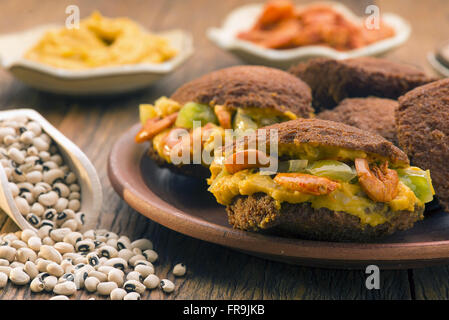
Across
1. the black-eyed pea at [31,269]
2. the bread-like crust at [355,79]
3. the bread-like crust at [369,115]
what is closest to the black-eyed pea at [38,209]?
the black-eyed pea at [31,269]

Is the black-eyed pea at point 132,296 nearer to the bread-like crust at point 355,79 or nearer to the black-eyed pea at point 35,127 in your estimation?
the black-eyed pea at point 35,127

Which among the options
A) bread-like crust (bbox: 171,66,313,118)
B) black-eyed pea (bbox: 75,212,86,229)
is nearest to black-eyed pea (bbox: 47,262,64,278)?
black-eyed pea (bbox: 75,212,86,229)

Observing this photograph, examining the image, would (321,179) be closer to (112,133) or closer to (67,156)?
(67,156)

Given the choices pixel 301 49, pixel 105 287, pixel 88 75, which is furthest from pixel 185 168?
pixel 301 49

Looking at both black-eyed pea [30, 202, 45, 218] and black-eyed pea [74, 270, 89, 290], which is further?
black-eyed pea [30, 202, 45, 218]

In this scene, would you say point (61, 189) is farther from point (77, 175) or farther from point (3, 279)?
point (3, 279)

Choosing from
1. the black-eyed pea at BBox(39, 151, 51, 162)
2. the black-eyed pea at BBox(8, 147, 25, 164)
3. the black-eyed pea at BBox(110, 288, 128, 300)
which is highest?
the black-eyed pea at BBox(8, 147, 25, 164)

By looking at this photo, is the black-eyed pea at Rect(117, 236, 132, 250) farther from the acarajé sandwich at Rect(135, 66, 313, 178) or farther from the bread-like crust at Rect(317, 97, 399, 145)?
the bread-like crust at Rect(317, 97, 399, 145)
